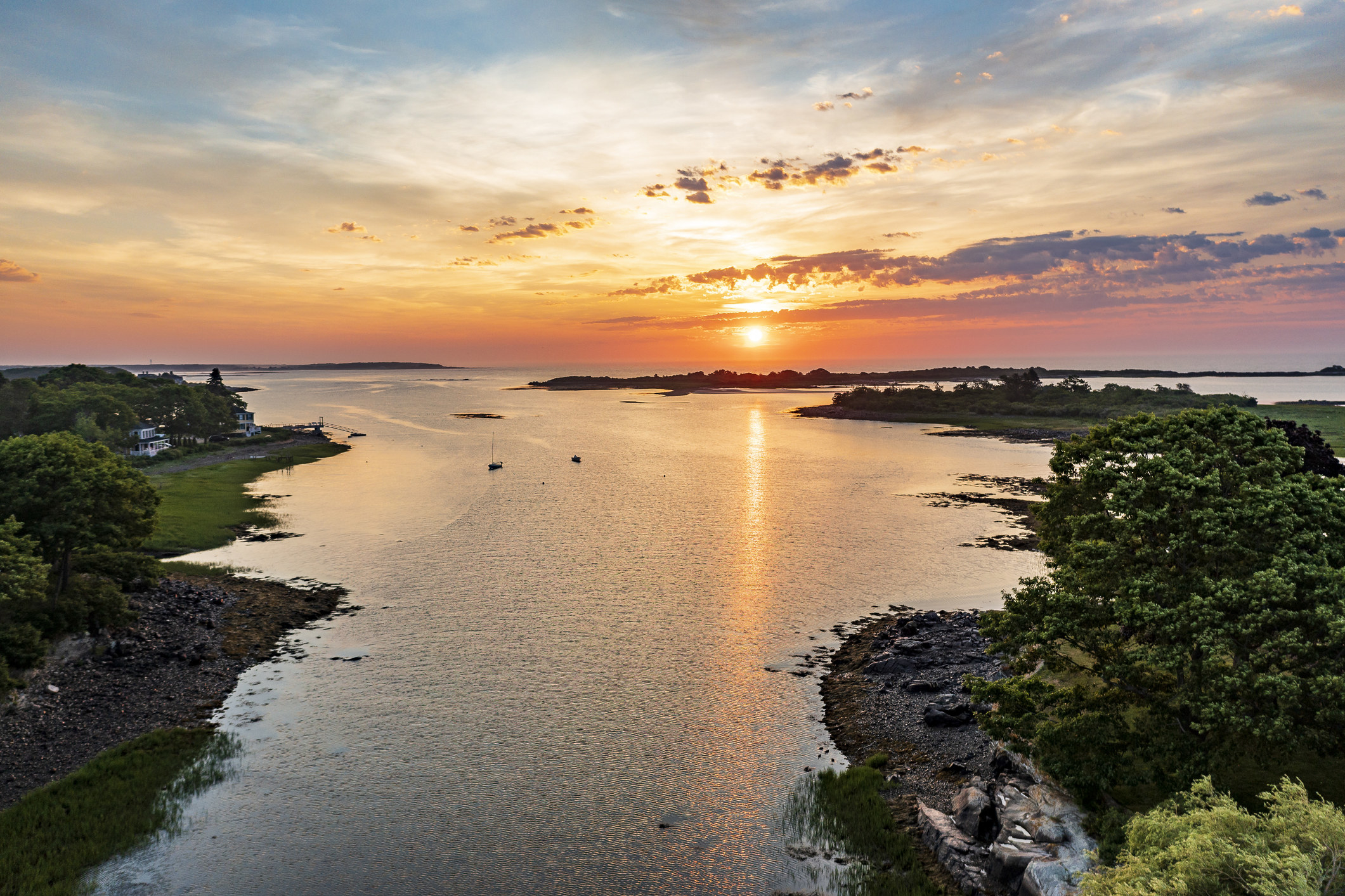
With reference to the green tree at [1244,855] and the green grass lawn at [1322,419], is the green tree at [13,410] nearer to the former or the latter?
the green tree at [1244,855]

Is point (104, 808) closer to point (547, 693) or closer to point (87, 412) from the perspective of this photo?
point (547, 693)

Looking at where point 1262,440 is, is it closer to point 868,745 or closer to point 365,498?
→ point 868,745

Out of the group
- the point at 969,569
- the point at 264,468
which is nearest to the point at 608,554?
the point at 969,569

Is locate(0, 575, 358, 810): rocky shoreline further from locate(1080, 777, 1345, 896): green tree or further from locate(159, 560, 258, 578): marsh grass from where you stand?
locate(1080, 777, 1345, 896): green tree

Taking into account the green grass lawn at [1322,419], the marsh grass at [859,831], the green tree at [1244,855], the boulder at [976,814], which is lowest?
the marsh grass at [859,831]

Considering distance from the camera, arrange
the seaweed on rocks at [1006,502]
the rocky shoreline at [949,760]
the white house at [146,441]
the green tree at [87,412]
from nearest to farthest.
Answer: the rocky shoreline at [949,760]
the seaweed on rocks at [1006,502]
the green tree at [87,412]
the white house at [146,441]

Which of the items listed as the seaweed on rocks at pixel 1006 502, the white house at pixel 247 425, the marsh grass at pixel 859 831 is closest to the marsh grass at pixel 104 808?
the marsh grass at pixel 859 831

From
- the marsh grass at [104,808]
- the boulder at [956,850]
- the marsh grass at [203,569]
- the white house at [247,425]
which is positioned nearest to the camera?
the boulder at [956,850]
